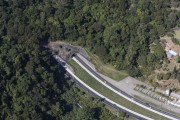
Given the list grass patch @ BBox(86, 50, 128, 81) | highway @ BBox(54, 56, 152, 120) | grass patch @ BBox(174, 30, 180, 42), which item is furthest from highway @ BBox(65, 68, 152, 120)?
grass patch @ BBox(174, 30, 180, 42)

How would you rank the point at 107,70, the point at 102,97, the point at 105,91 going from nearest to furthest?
the point at 102,97
the point at 105,91
the point at 107,70

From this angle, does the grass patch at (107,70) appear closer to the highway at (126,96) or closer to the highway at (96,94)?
the highway at (126,96)

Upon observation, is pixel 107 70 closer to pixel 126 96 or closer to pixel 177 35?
pixel 126 96

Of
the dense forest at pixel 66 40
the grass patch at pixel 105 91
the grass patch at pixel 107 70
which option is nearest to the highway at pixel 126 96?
the grass patch at pixel 105 91

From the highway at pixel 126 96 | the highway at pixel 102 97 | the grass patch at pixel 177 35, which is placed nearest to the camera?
the highway at pixel 102 97

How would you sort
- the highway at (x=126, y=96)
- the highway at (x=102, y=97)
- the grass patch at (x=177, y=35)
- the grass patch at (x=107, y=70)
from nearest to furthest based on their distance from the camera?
the highway at (x=102, y=97)
the highway at (x=126, y=96)
the grass patch at (x=107, y=70)
the grass patch at (x=177, y=35)

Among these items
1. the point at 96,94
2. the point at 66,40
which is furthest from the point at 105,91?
the point at 66,40
